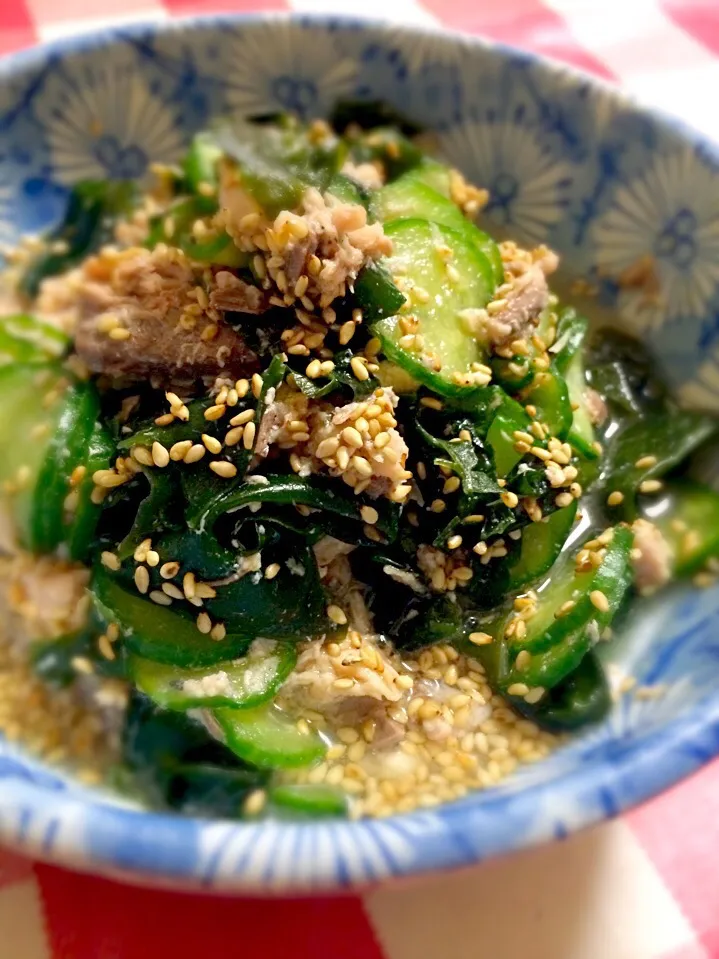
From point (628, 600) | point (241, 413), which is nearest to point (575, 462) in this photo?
point (628, 600)

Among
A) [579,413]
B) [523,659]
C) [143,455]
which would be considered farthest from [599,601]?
[143,455]

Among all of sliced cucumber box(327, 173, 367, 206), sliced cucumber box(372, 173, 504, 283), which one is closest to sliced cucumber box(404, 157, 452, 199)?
sliced cucumber box(372, 173, 504, 283)

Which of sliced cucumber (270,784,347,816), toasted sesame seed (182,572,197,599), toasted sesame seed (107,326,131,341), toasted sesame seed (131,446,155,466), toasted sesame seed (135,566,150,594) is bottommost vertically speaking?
sliced cucumber (270,784,347,816)

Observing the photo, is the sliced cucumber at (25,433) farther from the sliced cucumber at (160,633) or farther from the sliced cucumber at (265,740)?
the sliced cucumber at (265,740)

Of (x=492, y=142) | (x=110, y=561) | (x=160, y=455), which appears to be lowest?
(x=110, y=561)

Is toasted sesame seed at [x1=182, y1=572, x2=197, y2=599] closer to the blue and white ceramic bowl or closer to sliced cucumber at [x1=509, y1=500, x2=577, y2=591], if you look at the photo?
the blue and white ceramic bowl

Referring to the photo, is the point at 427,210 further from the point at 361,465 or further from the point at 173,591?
the point at 173,591

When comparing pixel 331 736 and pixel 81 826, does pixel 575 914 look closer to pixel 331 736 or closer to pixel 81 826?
pixel 331 736
